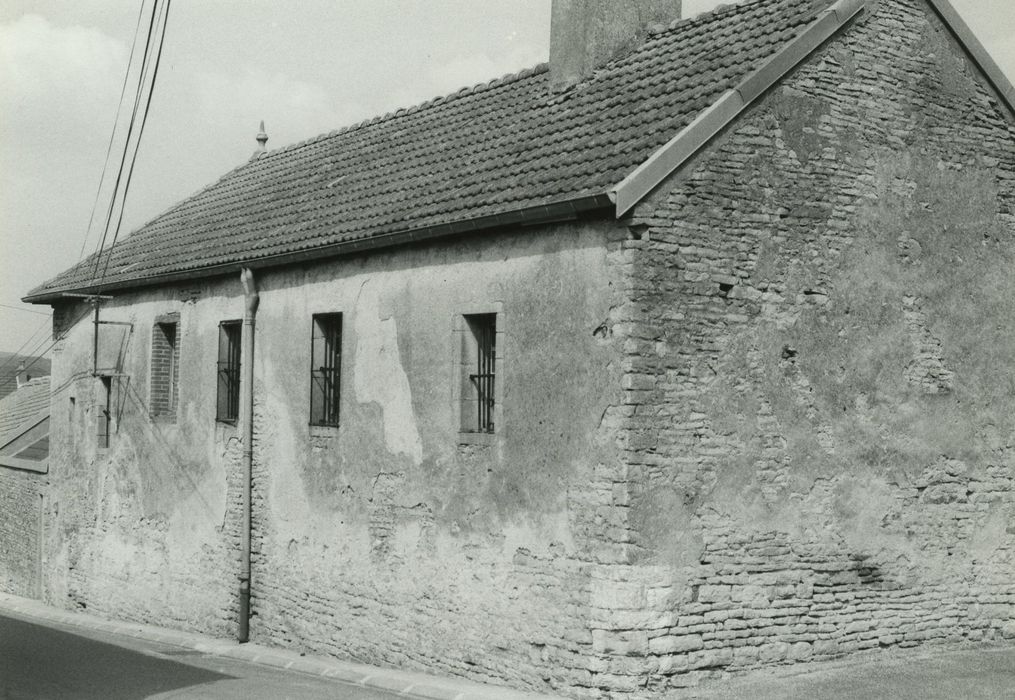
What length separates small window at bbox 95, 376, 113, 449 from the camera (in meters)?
20.3

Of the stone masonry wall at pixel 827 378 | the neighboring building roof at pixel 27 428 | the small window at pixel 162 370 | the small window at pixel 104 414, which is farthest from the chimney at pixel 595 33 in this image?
the neighboring building roof at pixel 27 428

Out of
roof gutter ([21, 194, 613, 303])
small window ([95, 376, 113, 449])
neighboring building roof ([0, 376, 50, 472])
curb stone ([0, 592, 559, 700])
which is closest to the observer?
roof gutter ([21, 194, 613, 303])

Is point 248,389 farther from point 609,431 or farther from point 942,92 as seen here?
point 942,92

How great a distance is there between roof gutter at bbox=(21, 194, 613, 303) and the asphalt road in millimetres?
4728

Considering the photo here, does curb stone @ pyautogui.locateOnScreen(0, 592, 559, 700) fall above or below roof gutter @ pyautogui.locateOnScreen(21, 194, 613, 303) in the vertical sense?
below

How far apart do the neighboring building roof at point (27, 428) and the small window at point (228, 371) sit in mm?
7070

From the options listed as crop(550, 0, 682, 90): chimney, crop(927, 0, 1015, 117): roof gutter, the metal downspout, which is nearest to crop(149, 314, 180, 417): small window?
the metal downspout

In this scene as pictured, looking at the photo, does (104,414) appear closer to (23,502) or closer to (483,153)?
(23,502)

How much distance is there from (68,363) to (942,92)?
15140 millimetres

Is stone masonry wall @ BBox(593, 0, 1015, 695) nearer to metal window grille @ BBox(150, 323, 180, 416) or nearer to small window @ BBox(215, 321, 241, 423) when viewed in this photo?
small window @ BBox(215, 321, 241, 423)

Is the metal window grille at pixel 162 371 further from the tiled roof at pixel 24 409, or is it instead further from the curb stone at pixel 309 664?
the tiled roof at pixel 24 409

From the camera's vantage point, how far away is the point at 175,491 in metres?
18.2

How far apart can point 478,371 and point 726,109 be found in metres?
3.76

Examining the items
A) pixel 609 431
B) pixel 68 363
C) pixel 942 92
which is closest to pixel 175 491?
pixel 68 363
